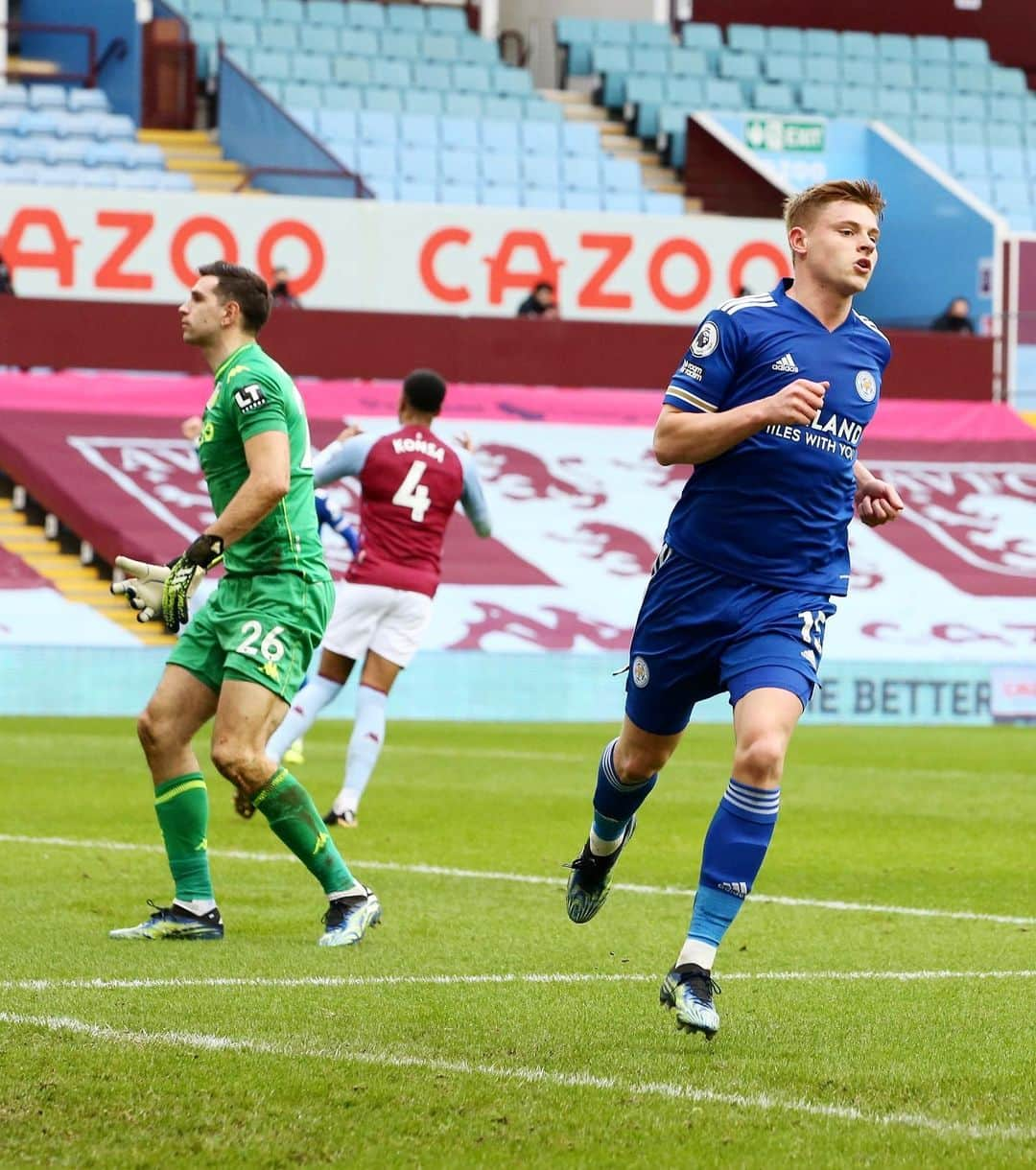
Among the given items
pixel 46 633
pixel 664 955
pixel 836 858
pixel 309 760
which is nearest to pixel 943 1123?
pixel 664 955

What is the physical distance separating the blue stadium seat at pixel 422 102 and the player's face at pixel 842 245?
81.2 feet

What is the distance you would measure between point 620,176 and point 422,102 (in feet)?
9.50

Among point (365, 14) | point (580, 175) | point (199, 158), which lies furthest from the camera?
point (365, 14)

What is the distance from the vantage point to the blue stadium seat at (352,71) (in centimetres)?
3017

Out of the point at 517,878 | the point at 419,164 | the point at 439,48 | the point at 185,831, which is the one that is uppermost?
the point at 439,48

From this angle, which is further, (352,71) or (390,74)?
(390,74)

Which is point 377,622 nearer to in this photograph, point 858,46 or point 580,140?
point 580,140

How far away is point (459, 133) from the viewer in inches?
1161

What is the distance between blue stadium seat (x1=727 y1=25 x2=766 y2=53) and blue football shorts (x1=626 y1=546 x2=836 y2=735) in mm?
29577

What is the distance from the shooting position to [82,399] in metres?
21.8

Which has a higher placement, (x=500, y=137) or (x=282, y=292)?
(x=500, y=137)

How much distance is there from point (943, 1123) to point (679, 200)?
25821 mm

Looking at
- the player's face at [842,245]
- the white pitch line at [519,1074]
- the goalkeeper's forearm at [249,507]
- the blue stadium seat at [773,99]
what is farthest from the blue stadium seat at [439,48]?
the white pitch line at [519,1074]

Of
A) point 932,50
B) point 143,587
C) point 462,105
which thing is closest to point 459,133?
point 462,105
